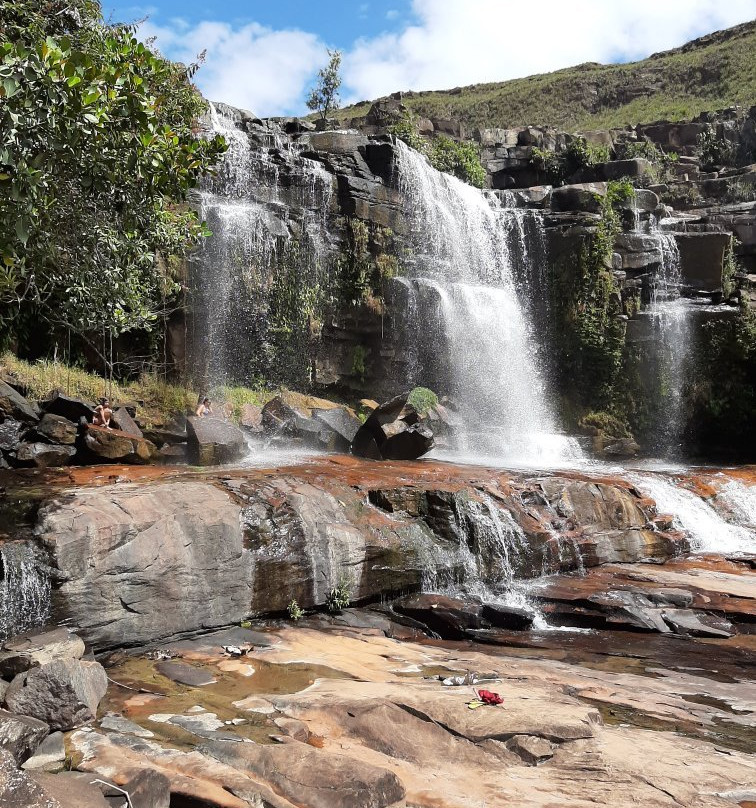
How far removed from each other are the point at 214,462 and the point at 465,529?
6.00 m

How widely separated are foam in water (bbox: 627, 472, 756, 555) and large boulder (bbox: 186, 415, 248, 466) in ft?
26.5

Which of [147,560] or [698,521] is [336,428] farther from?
[147,560]

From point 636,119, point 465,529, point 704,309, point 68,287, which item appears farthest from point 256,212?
point 636,119

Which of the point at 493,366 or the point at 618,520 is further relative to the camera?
the point at 493,366

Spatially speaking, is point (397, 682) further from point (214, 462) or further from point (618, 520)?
point (214, 462)

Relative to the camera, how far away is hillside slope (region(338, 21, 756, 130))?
2082 inches

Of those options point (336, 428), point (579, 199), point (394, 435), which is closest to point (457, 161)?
point (579, 199)

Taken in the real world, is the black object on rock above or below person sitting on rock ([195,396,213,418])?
below

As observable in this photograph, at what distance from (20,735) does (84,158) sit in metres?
5.79

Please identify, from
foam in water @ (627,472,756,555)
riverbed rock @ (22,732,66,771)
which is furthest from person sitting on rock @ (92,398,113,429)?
foam in water @ (627,472,756,555)

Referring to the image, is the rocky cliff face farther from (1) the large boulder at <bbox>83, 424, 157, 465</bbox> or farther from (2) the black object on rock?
(1) the large boulder at <bbox>83, 424, 157, 465</bbox>

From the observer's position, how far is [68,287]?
1021 cm

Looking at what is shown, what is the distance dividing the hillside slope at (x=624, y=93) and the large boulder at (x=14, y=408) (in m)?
45.1

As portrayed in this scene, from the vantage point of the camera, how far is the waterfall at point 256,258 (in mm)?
19516
